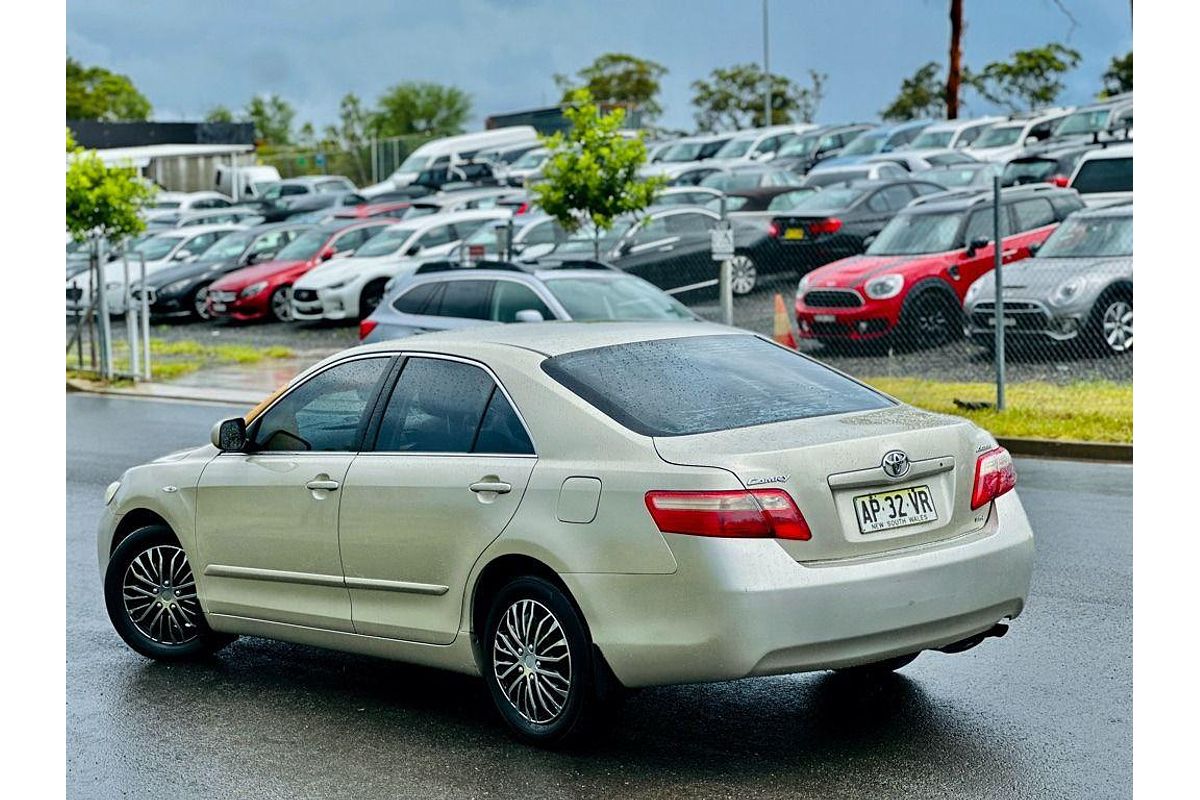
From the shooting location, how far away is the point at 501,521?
5.84m

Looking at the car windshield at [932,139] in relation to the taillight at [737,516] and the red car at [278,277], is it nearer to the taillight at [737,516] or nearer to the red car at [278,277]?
the red car at [278,277]

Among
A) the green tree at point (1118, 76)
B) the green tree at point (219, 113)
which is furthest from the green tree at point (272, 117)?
the green tree at point (1118, 76)

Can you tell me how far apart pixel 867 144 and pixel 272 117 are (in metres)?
69.1

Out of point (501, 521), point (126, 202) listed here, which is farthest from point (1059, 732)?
point (126, 202)

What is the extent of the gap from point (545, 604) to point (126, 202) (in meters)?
18.0

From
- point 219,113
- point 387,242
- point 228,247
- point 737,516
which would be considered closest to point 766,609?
point 737,516

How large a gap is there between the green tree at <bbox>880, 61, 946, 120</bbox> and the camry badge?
6348 cm

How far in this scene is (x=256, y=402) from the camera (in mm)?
19297

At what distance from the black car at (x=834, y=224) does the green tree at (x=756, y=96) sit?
164 feet

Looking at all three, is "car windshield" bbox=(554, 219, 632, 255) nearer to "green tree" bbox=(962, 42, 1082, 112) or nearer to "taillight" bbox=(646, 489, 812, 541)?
"taillight" bbox=(646, 489, 812, 541)

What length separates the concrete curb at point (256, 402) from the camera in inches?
516

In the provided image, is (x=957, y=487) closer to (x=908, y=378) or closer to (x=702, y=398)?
(x=702, y=398)

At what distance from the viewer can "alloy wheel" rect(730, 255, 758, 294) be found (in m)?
23.3

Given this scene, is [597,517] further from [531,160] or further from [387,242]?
[531,160]
